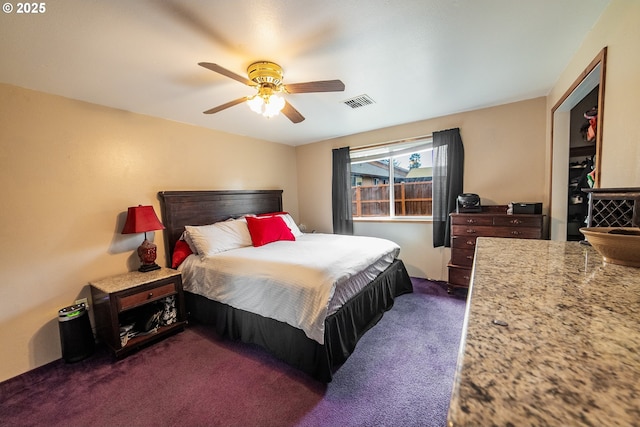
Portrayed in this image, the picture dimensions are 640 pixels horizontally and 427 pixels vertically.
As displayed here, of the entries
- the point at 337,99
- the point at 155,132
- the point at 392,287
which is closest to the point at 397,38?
the point at 337,99

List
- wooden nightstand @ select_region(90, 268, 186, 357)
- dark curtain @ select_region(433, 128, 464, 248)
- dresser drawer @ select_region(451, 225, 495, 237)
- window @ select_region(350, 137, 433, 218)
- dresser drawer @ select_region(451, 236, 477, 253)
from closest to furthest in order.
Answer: wooden nightstand @ select_region(90, 268, 186, 357), dresser drawer @ select_region(451, 225, 495, 237), dresser drawer @ select_region(451, 236, 477, 253), dark curtain @ select_region(433, 128, 464, 248), window @ select_region(350, 137, 433, 218)

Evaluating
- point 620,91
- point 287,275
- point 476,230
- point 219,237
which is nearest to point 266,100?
point 287,275

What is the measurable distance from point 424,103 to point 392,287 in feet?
7.11

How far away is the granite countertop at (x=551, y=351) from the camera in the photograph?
0.35m

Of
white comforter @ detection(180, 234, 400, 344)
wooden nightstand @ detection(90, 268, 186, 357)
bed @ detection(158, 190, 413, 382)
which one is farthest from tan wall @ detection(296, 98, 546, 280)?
wooden nightstand @ detection(90, 268, 186, 357)

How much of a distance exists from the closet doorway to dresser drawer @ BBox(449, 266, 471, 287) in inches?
36.0

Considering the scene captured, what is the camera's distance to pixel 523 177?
9.53ft

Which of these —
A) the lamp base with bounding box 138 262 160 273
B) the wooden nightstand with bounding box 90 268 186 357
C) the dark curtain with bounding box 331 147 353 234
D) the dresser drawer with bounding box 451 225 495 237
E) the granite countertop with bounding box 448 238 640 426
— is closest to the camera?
the granite countertop with bounding box 448 238 640 426

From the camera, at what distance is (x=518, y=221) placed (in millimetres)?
2656

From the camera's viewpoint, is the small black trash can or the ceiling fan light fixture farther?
the small black trash can

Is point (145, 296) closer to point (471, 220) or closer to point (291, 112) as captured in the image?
point (291, 112)

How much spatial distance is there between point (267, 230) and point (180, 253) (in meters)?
1.02

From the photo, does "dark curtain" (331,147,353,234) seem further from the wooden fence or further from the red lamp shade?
the red lamp shade

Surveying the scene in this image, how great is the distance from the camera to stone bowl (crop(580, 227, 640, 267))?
0.86m
